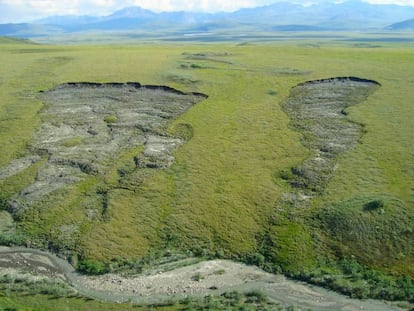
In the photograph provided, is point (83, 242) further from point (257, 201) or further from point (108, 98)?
point (108, 98)

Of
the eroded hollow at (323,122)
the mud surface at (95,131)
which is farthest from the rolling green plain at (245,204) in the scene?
the mud surface at (95,131)

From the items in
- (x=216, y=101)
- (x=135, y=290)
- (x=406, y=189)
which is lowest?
(x=135, y=290)

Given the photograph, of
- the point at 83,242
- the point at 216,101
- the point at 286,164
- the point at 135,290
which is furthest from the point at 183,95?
the point at 135,290

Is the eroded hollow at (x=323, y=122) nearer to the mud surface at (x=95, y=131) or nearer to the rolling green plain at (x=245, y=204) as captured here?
the rolling green plain at (x=245, y=204)

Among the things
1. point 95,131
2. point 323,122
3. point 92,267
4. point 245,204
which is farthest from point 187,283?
point 323,122

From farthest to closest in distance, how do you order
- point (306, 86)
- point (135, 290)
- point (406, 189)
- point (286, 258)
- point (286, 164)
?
1. point (306, 86)
2. point (286, 164)
3. point (406, 189)
4. point (286, 258)
5. point (135, 290)

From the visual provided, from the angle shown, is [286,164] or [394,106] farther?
[394,106]

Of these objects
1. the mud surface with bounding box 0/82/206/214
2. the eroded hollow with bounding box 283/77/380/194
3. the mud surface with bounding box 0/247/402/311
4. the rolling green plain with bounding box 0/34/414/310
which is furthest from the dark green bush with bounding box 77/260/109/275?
the eroded hollow with bounding box 283/77/380/194

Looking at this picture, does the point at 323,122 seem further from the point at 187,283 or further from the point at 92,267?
the point at 92,267
